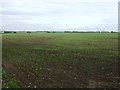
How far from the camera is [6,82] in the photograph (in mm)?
12766

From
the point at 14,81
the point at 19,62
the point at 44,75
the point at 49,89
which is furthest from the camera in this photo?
the point at 19,62

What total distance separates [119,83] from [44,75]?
4834 mm

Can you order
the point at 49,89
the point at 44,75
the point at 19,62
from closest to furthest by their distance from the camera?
1. the point at 49,89
2. the point at 44,75
3. the point at 19,62

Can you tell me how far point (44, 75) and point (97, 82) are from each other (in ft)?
11.5

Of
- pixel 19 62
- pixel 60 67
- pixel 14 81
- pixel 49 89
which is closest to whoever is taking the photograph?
pixel 49 89

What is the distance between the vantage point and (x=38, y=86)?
1241 cm

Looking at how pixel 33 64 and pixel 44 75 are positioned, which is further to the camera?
pixel 33 64

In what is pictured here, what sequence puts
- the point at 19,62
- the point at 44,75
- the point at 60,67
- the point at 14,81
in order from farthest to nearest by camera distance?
the point at 19,62
the point at 60,67
the point at 44,75
the point at 14,81

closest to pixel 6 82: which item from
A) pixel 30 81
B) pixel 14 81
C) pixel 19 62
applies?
pixel 14 81

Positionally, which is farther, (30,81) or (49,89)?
(30,81)

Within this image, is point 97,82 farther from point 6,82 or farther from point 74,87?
point 6,82

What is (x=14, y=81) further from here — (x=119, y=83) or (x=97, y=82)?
(x=119, y=83)

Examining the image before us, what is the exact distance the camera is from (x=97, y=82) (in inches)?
533

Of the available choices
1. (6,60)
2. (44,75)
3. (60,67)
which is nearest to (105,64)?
(60,67)
